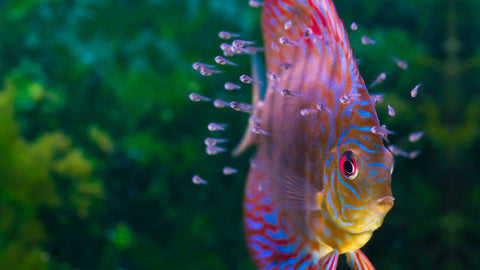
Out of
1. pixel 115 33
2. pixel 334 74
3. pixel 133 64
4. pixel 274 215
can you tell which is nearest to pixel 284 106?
pixel 334 74

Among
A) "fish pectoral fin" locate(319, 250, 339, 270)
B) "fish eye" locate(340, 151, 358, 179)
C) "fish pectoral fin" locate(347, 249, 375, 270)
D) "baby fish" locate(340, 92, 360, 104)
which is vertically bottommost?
"fish pectoral fin" locate(319, 250, 339, 270)

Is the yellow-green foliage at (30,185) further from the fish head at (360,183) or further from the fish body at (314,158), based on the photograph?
the fish head at (360,183)

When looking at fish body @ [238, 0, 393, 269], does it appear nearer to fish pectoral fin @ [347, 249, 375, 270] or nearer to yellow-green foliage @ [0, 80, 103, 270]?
fish pectoral fin @ [347, 249, 375, 270]

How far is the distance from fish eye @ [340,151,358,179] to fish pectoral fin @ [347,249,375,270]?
0.78 feet

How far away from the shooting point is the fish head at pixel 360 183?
36.2 inches

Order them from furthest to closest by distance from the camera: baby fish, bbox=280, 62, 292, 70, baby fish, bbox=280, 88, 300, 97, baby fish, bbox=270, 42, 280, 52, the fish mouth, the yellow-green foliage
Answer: the yellow-green foliage < baby fish, bbox=270, 42, 280, 52 < baby fish, bbox=280, 62, 292, 70 < baby fish, bbox=280, 88, 300, 97 < the fish mouth

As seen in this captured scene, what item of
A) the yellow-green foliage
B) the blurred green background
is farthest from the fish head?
the yellow-green foliage

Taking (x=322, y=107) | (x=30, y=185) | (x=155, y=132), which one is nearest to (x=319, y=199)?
(x=322, y=107)

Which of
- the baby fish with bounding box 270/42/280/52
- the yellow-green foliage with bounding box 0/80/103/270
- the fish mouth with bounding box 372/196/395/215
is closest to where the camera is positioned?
the fish mouth with bounding box 372/196/395/215

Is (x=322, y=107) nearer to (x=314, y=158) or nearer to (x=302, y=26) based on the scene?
(x=314, y=158)

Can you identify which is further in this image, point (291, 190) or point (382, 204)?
point (291, 190)

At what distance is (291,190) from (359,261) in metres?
0.25

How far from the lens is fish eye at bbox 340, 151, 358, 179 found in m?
0.94

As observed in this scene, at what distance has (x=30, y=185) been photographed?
4047 mm
